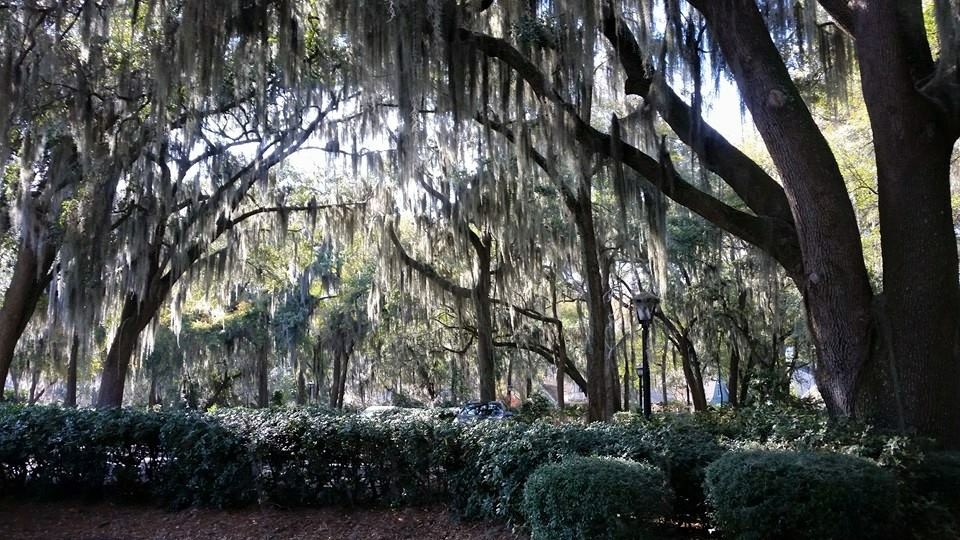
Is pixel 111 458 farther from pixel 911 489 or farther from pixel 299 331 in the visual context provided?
pixel 299 331

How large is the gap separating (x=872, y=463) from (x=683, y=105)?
4.38 meters

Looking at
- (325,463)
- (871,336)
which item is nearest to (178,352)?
(325,463)

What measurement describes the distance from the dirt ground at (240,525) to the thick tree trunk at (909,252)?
3.45m

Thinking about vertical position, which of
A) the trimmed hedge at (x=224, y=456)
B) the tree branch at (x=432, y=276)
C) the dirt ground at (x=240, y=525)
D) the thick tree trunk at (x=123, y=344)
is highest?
the tree branch at (x=432, y=276)

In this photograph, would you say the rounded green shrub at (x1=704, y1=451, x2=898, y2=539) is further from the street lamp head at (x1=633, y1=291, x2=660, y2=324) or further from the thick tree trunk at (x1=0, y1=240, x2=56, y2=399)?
the thick tree trunk at (x1=0, y1=240, x2=56, y2=399)

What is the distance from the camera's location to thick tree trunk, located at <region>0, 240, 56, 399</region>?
453 inches

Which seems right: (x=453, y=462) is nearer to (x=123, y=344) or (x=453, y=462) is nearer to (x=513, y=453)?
(x=513, y=453)

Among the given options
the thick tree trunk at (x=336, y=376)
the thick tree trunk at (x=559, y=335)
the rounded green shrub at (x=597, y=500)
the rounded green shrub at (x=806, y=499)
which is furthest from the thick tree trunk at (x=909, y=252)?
the thick tree trunk at (x=336, y=376)

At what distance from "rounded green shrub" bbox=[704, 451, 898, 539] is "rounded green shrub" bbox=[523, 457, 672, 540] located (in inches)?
17.6

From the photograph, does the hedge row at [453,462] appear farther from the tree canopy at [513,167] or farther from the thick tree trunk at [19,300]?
the thick tree trunk at [19,300]

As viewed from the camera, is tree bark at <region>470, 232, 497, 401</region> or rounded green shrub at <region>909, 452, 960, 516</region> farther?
tree bark at <region>470, 232, 497, 401</region>

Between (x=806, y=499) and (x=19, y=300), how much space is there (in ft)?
39.3

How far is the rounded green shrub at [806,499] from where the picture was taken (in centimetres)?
425

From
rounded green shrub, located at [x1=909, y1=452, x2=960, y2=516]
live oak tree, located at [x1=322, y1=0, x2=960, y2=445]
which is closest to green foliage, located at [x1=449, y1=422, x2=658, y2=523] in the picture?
rounded green shrub, located at [x1=909, y1=452, x2=960, y2=516]
